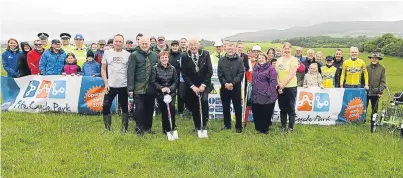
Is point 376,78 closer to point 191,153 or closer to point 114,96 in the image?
point 191,153

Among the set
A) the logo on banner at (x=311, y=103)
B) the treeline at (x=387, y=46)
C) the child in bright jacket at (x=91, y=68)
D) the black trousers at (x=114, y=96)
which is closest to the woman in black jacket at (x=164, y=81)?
the black trousers at (x=114, y=96)

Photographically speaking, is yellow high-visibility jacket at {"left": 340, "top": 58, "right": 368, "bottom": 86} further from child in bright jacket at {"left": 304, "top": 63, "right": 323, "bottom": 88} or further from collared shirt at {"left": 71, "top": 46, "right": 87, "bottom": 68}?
collared shirt at {"left": 71, "top": 46, "right": 87, "bottom": 68}

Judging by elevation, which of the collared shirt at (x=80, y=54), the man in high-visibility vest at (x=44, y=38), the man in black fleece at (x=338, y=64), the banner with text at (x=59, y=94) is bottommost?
the banner with text at (x=59, y=94)

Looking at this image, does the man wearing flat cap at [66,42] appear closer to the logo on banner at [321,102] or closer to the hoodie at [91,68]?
the hoodie at [91,68]

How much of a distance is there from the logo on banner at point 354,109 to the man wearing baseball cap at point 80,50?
8.36m

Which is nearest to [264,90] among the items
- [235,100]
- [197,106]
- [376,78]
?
[235,100]

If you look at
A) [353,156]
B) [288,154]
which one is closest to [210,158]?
[288,154]

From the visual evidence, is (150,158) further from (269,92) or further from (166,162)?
(269,92)

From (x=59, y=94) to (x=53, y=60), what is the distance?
1.03 m

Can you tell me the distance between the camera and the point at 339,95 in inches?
425

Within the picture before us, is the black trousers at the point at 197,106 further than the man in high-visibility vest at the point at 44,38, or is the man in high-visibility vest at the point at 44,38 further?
the man in high-visibility vest at the point at 44,38

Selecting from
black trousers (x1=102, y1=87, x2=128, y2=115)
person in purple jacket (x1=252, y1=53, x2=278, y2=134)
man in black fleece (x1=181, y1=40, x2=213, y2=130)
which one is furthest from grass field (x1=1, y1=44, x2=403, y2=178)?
man in black fleece (x1=181, y1=40, x2=213, y2=130)

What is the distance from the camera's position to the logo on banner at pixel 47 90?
35.1ft

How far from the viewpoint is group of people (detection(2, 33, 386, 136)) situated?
27.4 feet
